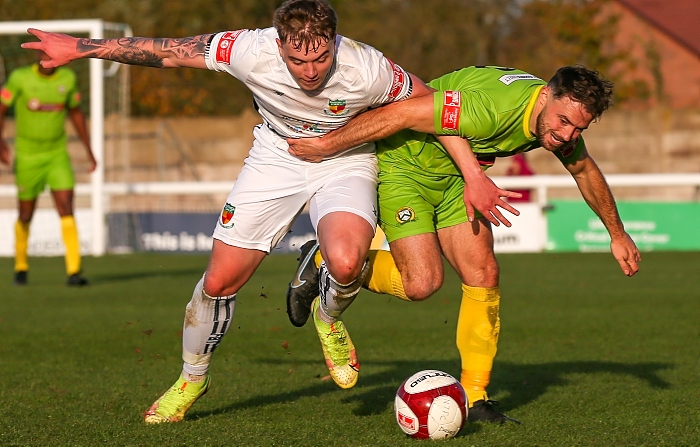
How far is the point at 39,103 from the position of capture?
39.2ft

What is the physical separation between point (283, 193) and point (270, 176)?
4.3 inches

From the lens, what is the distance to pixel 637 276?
12688 millimetres

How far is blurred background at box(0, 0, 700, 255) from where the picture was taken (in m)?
18.9

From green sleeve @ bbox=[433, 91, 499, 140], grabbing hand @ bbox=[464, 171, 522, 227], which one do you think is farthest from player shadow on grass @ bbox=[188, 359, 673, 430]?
green sleeve @ bbox=[433, 91, 499, 140]

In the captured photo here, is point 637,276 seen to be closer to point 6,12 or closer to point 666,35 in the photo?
point 6,12

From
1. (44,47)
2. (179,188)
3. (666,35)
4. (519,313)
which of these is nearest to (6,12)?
(179,188)

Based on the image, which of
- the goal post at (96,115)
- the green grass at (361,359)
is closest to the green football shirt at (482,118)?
the green grass at (361,359)

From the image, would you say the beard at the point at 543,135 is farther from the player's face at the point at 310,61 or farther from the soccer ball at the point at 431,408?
the soccer ball at the point at 431,408

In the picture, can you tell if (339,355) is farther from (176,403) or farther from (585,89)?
(585,89)

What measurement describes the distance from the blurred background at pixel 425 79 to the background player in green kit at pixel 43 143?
5.03m

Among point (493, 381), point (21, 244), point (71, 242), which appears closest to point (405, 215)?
point (493, 381)

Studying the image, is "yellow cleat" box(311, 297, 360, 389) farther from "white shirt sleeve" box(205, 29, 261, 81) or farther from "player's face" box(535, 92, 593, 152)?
"player's face" box(535, 92, 593, 152)

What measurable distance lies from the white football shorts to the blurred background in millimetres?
8615

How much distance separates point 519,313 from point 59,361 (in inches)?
163
